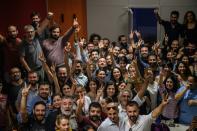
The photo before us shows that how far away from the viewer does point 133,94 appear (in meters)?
5.72

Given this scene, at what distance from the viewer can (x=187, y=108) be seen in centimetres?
608

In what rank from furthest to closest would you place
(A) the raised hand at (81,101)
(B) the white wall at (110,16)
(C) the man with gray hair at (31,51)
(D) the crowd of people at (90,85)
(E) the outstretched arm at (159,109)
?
(B) the white wall at (110,16) < (C) the man with gray hair at (31,51) < (A) the raised hand at (81,101) < (D) the crowd of people at (90,85) < (E) the outstretched arm at (159,109)

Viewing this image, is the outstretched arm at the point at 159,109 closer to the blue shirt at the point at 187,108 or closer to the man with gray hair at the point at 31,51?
the blue shirt at the point at 187,108

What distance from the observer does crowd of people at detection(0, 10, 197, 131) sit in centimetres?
479

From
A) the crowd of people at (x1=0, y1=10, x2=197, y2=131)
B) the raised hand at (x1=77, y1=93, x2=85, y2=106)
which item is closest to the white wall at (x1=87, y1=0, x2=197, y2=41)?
the crowd of people at (x1=0, y1=10, x2=197, y2=131)

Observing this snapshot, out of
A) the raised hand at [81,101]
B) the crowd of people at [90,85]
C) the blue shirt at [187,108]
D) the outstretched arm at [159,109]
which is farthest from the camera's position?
the blue shirt at [187,108]

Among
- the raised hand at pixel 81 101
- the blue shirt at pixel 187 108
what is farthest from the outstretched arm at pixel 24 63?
the blue shirt at pixel 187 108

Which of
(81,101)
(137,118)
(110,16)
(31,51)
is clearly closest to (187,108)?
(137,118)

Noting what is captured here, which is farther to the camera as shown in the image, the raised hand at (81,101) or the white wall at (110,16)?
the white wall at (110,16)

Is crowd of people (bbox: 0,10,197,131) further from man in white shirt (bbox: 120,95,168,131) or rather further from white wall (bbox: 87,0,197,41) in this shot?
white wall (bbox: 87,0,197,41)

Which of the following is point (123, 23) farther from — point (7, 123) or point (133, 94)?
point (7, 123)

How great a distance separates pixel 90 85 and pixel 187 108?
5.05ft

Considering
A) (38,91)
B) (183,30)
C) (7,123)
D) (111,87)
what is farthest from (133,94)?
(183,30)

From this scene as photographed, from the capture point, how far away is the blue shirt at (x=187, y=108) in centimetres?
606
